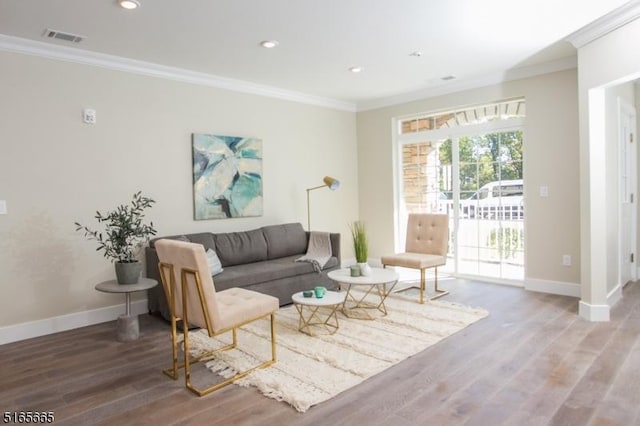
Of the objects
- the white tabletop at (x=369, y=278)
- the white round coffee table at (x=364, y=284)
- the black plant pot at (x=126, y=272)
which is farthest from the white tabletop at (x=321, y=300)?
the black plant pot at (x=126, y=272)

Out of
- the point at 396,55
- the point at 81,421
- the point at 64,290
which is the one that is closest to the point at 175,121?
the point at 64,290

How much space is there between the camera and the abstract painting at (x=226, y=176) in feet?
15.9

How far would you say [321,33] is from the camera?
3.67 meters

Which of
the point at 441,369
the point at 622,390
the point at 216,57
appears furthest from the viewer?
the point at 216,57

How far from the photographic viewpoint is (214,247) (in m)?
4.58

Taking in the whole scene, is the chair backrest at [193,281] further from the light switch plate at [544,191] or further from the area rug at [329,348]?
the light switch plate at [544,191]

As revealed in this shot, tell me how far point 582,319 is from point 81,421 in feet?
13.1

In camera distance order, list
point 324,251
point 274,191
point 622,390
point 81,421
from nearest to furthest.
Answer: point 81,421 < point 622,390 < point 324,251 < point 274,191

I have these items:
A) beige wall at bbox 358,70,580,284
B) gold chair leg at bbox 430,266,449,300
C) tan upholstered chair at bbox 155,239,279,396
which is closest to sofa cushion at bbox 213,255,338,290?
tan upholstered chair at bbox 155,239,279,396

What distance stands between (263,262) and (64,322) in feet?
6.58

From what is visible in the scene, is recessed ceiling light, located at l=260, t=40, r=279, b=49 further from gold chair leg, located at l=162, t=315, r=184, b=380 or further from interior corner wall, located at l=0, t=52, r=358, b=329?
gold chair leg, located at l=162, t=315, r=184, b=380

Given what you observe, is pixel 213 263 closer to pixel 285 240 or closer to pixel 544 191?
pixel 285 240

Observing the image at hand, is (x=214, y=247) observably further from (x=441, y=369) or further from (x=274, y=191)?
(x=441, y=369)

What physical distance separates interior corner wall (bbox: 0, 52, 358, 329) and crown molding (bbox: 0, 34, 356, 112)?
0.06 meters
